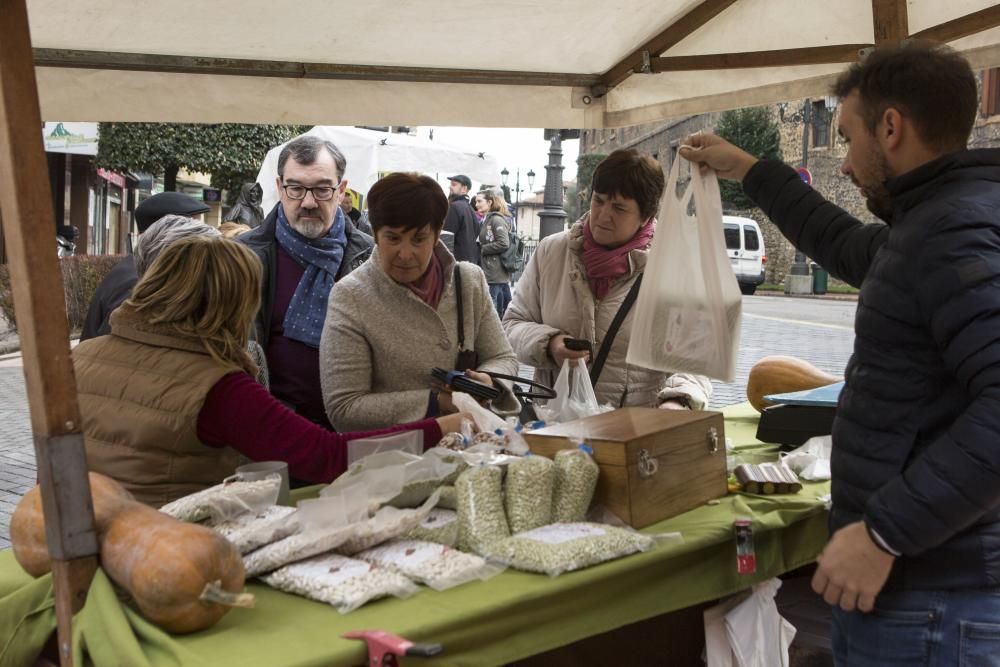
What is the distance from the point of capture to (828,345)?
13.5 meters

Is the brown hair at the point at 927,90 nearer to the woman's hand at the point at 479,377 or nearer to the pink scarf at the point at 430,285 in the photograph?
the woman's hand at the point at 479,377

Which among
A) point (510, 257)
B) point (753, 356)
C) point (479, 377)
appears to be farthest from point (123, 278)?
point (753, 356)

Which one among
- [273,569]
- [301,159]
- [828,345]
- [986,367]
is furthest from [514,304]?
[828,345]

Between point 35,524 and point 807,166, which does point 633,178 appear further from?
point 807,166

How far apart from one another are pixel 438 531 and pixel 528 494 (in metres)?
0.21

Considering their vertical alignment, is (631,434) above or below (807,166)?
below

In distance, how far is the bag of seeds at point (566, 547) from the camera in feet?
5.91

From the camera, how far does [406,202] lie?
2.78m

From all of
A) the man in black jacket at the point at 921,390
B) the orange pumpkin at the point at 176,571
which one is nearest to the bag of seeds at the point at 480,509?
the orange pumpkin at the point at 176,571

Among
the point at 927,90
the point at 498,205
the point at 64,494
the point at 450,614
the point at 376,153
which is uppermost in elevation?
the point at 376,153

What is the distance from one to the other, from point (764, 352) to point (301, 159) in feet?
32.3

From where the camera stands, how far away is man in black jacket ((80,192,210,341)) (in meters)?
3.65

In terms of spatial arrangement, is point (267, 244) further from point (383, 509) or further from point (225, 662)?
point (225, 662)

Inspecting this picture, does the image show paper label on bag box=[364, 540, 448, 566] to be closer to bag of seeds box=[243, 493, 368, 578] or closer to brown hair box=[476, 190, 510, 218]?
bag of seeds box=[243, 493, 368, 578]
